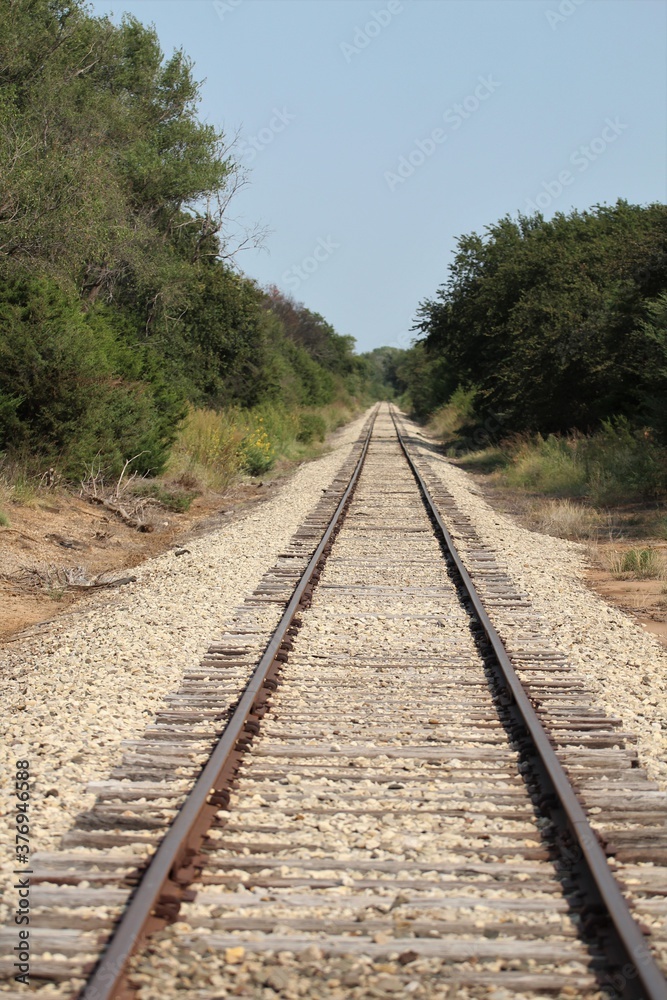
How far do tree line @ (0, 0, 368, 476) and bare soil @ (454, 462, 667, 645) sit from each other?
23.3 ft

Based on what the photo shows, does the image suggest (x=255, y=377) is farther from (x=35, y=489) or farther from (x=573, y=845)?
(x=573, y=845)

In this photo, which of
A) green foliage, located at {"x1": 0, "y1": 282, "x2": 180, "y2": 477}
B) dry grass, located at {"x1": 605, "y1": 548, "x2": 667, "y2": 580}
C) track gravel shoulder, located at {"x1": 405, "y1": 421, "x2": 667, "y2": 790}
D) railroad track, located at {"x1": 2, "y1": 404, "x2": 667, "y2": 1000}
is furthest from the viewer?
green foliage, located at {"x1": 0, "y1": 282, "x2": 180, "y2": 477}

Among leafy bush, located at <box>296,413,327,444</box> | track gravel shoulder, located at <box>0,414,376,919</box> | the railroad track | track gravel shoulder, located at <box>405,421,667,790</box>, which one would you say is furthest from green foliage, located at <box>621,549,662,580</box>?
leafy bush, located at <box>296,413,327,444</box>

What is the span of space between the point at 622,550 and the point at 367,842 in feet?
33.9

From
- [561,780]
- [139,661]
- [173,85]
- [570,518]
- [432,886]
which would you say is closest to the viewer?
[432,886]

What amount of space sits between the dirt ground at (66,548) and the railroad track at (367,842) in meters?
3.79

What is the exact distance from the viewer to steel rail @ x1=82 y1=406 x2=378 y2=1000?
3.23 m

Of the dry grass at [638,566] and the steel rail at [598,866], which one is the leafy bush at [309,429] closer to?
the dry grass at [638,566]

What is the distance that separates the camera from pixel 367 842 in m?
4.40

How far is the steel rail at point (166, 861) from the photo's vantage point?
3227mm

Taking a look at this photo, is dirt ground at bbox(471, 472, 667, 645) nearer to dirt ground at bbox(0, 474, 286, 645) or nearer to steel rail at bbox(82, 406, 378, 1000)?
steel rail at bbox(82, 406, 378, 1000)

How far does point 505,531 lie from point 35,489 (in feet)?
23.6

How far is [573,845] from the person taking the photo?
A: 4.21 metres

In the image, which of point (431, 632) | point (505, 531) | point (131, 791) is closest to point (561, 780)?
point (131, 791)
